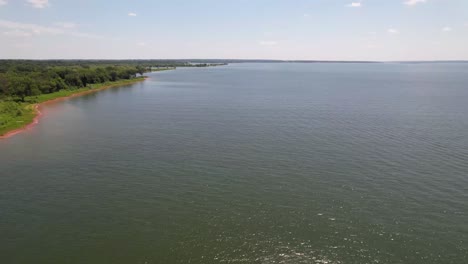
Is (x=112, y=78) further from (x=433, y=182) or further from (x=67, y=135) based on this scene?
(x=433, y=182)

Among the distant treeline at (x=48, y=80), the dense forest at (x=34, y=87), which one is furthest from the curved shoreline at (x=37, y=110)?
the distant treeline at (x=48, y=80)

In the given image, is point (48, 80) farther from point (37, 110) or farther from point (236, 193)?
point (236, 193)

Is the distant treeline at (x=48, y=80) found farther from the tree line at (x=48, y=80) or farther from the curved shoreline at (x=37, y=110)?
the curved shoreline at (x=37, y=110)

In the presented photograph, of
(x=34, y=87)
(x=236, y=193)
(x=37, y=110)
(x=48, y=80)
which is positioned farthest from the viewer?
(x=48, y=80)

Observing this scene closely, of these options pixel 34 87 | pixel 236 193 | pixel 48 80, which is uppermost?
pixel 48 80

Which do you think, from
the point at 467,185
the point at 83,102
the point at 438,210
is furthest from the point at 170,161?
the point at 83,102

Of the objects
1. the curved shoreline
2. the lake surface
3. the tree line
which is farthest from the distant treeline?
the lake surface

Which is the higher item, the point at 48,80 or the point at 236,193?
the point at 48,80

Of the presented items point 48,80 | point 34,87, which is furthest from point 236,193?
point 48,80

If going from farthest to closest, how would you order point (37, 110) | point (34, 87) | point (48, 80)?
point (48, 80) → point (34, 87) → point (37, 110)
